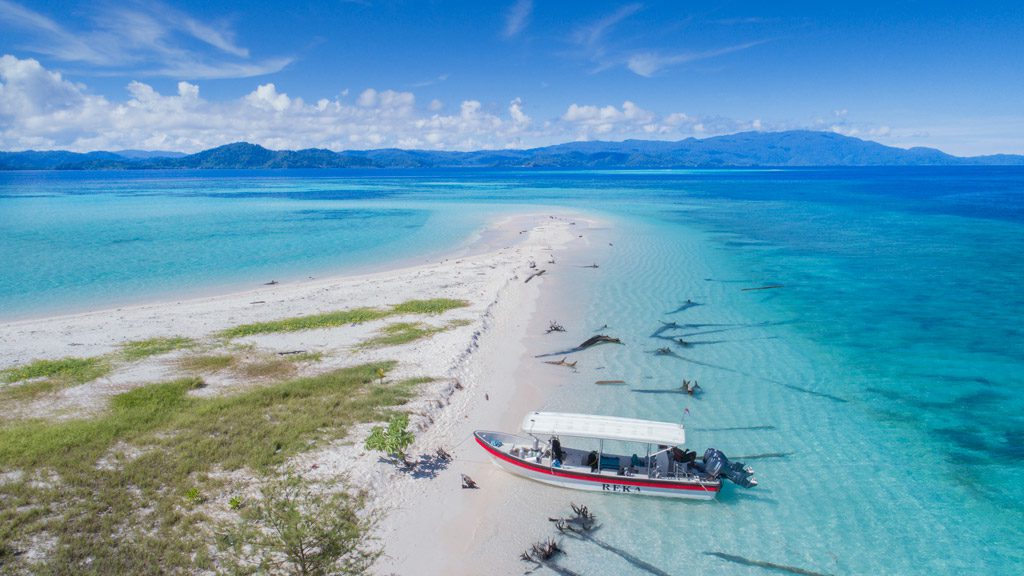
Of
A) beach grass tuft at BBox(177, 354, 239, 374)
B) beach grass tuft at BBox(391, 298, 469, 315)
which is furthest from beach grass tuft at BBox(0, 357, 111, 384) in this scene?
beach grass tuft at BBox(391, 298, 469, 315)

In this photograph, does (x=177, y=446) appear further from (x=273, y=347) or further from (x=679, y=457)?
(x=679, y=457)

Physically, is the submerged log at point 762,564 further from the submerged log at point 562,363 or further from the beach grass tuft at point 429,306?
the beach grass tuft at point 429,306

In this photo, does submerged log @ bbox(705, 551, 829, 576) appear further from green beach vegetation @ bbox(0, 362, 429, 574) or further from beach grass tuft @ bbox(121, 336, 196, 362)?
beach grass tuft @ bbox(121, 336, 196, 362)

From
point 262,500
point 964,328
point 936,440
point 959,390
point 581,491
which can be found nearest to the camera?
point 262,500

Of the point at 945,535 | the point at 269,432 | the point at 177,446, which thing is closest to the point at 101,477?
the point at 177,446

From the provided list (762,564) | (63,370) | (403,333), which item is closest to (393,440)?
(762,564)

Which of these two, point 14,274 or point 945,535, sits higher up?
point 14,274

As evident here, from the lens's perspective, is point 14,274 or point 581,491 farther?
point 14,274
